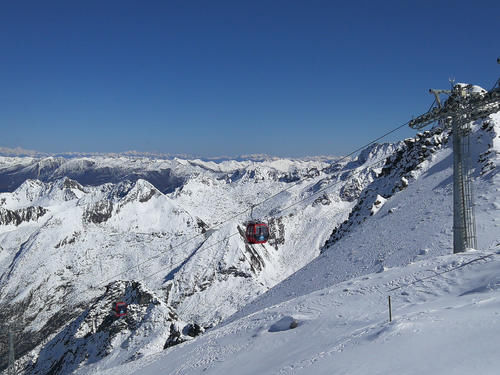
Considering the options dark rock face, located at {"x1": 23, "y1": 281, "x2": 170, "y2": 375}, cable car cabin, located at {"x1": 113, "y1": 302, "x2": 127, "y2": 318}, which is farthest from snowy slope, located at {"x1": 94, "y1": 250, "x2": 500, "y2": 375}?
dark rock face, located at {"x1": 23, "y1": 281, "x2": 170, "y2": 375}

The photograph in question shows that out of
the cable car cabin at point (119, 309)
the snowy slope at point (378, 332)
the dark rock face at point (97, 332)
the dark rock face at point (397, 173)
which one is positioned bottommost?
the dark rock face at point (97, 332)

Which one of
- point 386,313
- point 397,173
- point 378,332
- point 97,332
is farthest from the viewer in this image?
point 97,332

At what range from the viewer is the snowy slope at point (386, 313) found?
1240 cm

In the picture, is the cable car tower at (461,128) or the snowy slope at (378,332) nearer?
the snowy slope at (378,332)

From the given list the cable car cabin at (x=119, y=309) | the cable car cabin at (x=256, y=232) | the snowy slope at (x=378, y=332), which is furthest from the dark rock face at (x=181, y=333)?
the cable car cabin at (x=256, y=232)

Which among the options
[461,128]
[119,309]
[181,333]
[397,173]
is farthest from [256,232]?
[119,309]

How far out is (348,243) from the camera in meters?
45.0

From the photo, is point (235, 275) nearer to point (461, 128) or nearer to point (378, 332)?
point (461, 128)

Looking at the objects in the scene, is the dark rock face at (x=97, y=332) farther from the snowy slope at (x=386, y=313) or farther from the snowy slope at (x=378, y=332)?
the snowy slope at (x=378, y=332)

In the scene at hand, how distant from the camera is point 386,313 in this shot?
1825cm

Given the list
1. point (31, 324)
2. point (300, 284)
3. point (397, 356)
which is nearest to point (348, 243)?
point (300, 284)

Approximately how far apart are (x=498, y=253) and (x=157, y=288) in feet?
463

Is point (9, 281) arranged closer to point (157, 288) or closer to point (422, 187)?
point (157, 288)

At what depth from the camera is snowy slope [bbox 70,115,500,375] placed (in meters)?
12.4
